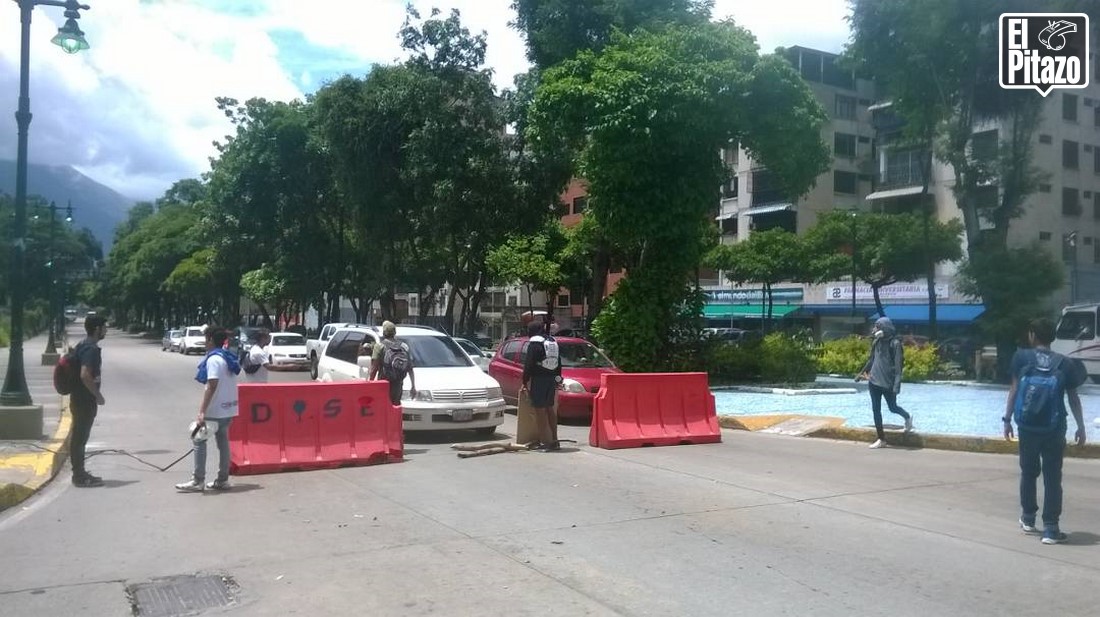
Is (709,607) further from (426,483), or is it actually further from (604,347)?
(604,347)

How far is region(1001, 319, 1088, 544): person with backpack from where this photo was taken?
733 cm

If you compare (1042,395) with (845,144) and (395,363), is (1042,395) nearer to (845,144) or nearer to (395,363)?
(395,363)

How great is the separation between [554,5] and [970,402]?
1784 cm

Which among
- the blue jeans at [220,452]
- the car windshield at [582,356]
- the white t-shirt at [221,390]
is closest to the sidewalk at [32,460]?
the blue jeans at [220,452]

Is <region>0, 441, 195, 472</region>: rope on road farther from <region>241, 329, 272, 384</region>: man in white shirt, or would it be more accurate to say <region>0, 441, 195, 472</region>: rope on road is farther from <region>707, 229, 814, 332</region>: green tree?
<region>707, 229, 814, 332</region>: green tree

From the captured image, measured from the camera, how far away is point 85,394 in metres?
9.83

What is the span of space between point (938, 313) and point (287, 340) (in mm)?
32333

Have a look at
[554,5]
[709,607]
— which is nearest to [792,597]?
[709,607]

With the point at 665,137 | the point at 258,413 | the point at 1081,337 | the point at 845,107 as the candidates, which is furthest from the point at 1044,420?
the point at 845,107

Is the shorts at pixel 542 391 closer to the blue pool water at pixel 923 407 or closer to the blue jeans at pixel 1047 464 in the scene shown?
the blue pool water at pixel 923 407

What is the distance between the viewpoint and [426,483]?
10.2 metres

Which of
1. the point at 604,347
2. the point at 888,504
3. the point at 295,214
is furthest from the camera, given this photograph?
the point at 295,214

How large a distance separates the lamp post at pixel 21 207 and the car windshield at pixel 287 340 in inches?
737

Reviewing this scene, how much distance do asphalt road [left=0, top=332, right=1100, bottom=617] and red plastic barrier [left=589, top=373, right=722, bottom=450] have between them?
1.23 m
